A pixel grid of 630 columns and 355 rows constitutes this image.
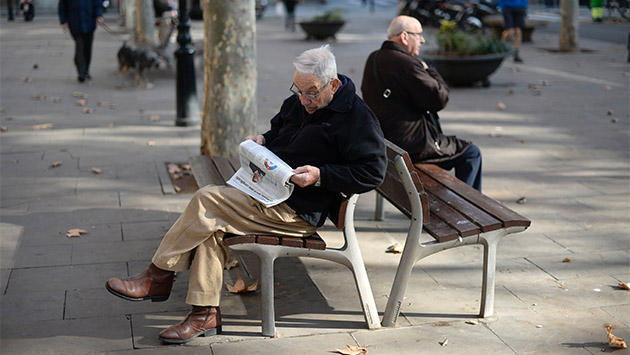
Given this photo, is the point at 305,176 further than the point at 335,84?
No

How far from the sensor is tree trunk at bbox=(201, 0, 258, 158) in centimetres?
675

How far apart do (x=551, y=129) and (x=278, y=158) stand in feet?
20.0

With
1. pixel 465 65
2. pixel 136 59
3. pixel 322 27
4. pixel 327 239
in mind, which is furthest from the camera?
pixel 322 27

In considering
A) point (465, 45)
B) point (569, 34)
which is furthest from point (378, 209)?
point (569, 34)

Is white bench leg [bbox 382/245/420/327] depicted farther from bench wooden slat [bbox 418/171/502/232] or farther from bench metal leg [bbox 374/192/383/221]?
bench metal leg [bbox 374/192/383/221]

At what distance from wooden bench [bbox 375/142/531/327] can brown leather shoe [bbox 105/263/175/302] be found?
46.3 inches

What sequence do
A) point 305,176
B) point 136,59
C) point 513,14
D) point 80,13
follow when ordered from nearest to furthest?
point 305,176
point 136,59
point 80,13
point 513,14

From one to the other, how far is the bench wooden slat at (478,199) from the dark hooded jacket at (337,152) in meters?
0.77

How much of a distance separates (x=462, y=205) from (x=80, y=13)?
10.0m

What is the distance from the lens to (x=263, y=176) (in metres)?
3.96

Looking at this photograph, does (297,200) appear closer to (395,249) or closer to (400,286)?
(400,286)

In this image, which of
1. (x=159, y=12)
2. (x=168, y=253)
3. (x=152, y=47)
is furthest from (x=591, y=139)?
(x=159, y=12)

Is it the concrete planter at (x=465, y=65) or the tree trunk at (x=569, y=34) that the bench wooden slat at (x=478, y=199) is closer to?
the concrete planter at (x=465, y=65)

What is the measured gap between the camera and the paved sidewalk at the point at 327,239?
13.0ft
